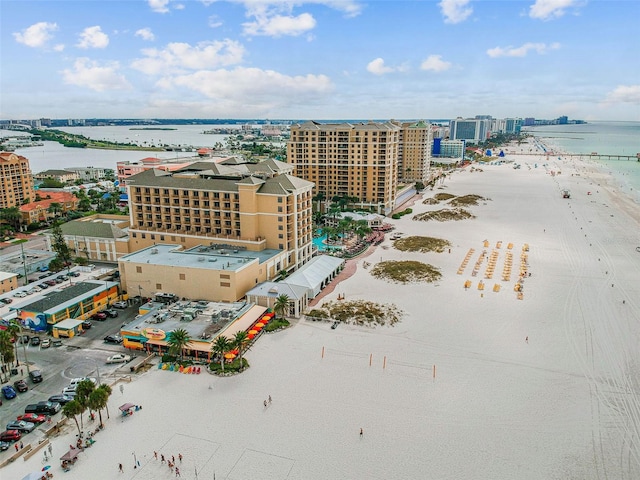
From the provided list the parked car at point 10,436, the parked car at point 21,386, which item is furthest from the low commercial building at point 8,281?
the parked car at point 10,436

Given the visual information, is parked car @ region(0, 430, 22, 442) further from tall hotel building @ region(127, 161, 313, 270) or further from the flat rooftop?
tall hotel building @ region(127, 161, 313, 270)

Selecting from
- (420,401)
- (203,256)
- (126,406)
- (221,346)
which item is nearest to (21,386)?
(126,406)

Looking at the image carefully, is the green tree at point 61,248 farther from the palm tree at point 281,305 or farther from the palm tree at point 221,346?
the palm tree at point 221,346

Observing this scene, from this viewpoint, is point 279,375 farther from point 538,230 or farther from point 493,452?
point 538,230

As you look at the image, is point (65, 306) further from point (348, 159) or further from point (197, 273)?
point (348, 159)

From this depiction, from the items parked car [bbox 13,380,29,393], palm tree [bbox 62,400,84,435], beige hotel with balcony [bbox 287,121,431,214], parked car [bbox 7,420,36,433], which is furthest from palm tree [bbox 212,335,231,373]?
beige hotel with balcony [bbox 287,121,431,214]
